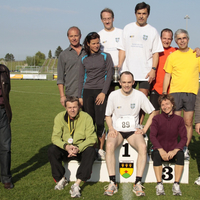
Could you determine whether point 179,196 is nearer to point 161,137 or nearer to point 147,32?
point 161,137

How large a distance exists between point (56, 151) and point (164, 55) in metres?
2.62

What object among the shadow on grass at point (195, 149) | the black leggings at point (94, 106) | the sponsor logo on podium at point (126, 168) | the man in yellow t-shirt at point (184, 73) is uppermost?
the man in yellow t-shirt at point (184, 73)

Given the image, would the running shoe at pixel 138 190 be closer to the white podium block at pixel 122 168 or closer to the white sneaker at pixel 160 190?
the white sneaker at pixel 160 190

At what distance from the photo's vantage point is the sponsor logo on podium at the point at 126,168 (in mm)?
4102

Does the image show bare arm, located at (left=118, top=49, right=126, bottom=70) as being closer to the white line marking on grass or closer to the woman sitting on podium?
the woman sitting on podium

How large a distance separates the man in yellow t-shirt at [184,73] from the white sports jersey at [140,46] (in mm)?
347

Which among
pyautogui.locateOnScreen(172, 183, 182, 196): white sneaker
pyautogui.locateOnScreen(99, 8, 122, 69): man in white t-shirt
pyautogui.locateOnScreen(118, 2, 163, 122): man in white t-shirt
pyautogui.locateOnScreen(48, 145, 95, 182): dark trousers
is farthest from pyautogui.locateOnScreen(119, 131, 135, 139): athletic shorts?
pyautogui.locateOnScreen(99, 8, 122, 69): man in white t-shirt

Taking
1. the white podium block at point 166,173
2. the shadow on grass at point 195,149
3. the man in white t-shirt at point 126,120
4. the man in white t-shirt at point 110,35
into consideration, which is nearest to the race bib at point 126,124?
the man in white t-shirt at point 126,120

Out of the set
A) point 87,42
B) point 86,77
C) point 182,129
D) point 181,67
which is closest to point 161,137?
point 182,129

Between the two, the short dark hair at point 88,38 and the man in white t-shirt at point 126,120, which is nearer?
the man in white t-shirt at point 126,120

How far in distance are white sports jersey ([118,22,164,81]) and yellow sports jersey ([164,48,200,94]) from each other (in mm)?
362

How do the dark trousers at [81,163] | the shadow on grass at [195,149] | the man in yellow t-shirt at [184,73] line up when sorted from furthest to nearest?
the shadow on grass at [195,149] → the man in yellow t-shirt at [184,73] → the dark trousers at [81,163]

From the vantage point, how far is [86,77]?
14.8 feet

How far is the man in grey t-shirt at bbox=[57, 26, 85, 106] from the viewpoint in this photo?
457cm
